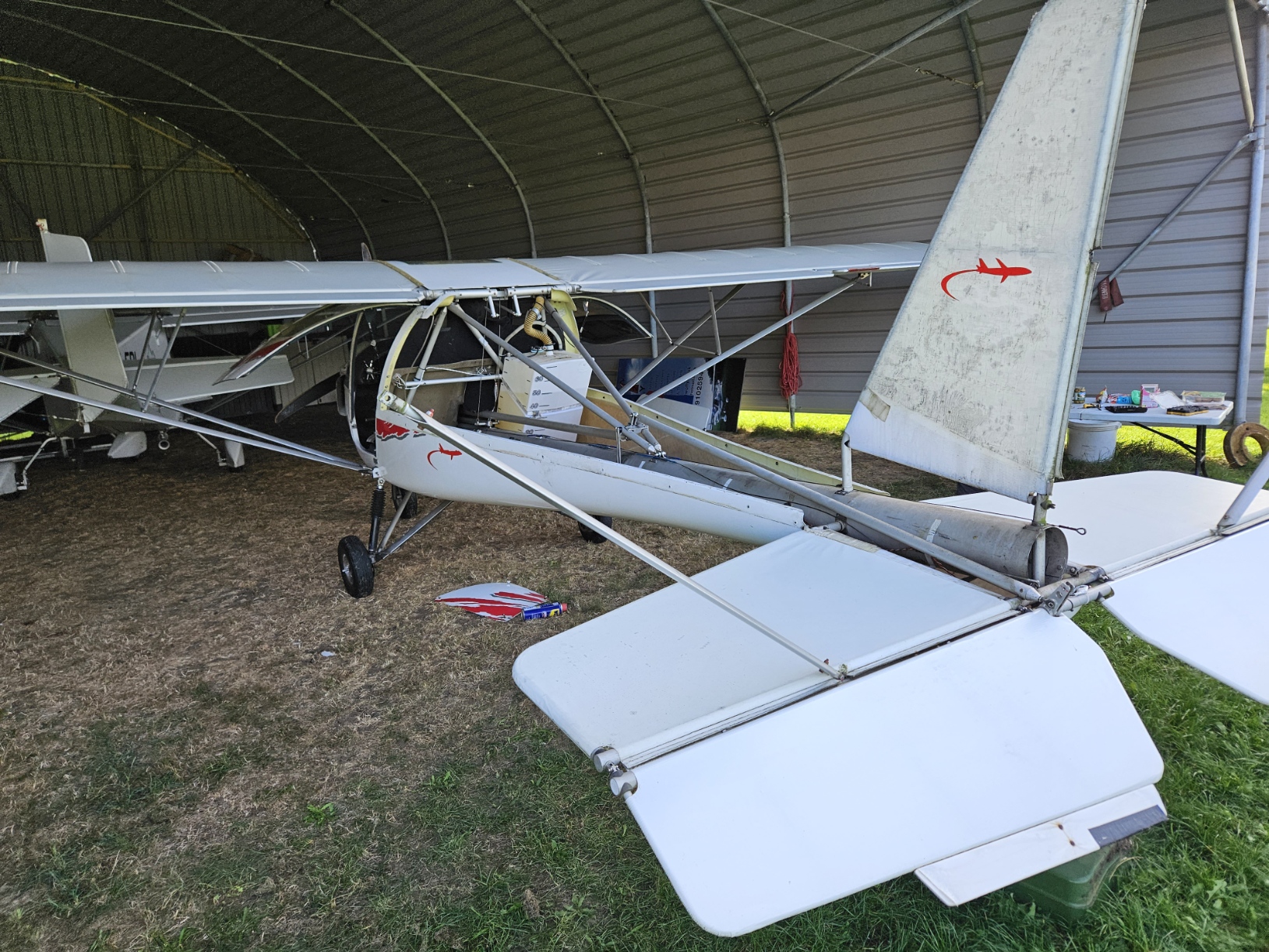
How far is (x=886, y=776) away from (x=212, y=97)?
51.3ft

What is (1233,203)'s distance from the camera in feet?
22.0

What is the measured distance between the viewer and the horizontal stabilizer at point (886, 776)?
4.64ft

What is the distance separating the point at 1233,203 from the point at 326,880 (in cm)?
826

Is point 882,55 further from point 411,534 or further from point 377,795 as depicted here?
point 377,795

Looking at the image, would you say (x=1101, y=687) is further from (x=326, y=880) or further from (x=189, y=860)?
(x=189, y=860)

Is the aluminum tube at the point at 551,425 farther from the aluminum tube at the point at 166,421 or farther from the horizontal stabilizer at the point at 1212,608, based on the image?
the horizontal stabilizer at the point at 1212,608

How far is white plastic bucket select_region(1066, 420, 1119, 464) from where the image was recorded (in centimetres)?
679

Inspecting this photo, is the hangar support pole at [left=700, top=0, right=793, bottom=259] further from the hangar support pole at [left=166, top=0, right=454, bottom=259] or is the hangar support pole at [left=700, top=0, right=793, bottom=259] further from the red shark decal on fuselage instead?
the hangar support pole at [left=166, top=0, right=454, bottom=259]

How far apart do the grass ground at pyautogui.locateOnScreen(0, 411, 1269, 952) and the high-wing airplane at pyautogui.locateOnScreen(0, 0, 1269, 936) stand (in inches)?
17.7

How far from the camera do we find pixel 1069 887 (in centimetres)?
218

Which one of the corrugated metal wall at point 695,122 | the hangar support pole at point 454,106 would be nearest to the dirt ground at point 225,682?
the corrugated metal wall at point 695,122

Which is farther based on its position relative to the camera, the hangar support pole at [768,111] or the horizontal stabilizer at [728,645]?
the hangar support pole at [768,111]

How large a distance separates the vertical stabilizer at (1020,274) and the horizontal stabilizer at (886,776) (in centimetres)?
53

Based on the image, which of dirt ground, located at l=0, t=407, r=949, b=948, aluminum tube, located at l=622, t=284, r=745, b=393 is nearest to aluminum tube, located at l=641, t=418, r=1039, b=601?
dirt ground, located at l=0, t=407, r=949, b=948
